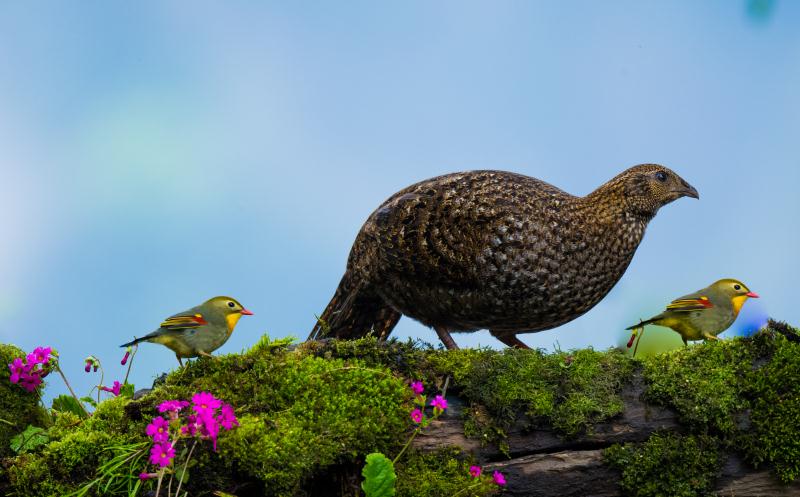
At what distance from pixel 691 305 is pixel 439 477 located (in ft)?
7.29

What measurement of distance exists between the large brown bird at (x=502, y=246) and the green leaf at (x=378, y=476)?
7.57 feet

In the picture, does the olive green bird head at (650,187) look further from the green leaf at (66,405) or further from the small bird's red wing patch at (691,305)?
the green leaf at (66,405)

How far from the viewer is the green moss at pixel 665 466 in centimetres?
545

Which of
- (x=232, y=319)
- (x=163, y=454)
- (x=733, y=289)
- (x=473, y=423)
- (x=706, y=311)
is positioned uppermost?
(x=733, y=289)

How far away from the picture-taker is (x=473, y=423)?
5488mm

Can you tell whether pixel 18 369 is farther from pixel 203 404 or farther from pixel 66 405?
pixel 203 404

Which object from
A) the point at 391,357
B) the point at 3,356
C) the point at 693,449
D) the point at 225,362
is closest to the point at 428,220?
the point at 391,357

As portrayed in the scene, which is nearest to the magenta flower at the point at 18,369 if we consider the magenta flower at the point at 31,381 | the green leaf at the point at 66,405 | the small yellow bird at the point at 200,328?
the magenta flower at the point at 31,381

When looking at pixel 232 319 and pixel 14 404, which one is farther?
pixel 14 404

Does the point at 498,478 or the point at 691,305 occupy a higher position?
the point at 691,305

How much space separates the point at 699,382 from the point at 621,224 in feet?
5.54

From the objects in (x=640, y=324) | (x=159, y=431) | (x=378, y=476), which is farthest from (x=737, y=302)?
(x=159, y=431)

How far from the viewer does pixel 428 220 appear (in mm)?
6898

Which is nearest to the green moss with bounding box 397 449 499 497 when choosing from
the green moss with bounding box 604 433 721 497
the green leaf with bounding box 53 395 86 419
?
the green moss with bounding box 604 433 721 497
